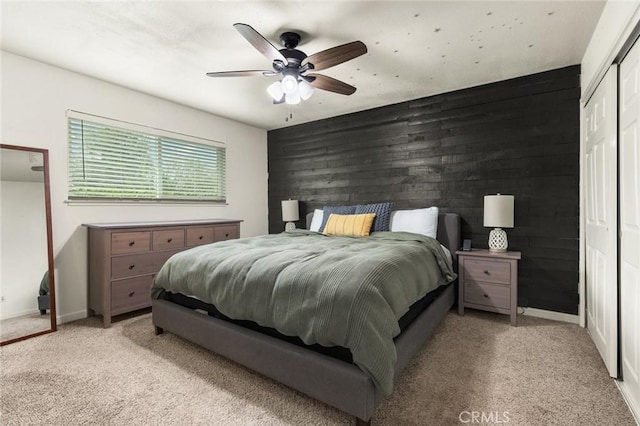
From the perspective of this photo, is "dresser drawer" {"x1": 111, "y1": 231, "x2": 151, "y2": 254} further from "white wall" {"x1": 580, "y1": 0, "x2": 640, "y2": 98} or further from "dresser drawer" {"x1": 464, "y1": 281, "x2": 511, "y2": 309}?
"white wall" {"x1": 580, "y1": 0, "x2": 640, "y2": 98}

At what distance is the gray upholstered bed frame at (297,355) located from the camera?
138cm

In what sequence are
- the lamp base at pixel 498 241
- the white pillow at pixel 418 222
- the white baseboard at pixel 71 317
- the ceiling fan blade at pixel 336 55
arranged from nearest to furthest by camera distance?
the ceiling fan blade at pixel 336 55 → the white baseboard at pixel 71 317 → the lamp base at pixel 498 241 → the white pillow at pixel 418 222

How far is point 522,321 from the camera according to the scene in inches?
109

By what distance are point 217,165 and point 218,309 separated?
278cm

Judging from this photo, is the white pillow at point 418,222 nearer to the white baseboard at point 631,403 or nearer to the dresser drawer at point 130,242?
the white baseboard at point 631,403

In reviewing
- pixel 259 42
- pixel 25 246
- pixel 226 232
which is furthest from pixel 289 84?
pixel 25 246

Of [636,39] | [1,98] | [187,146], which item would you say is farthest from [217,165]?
[636,39]

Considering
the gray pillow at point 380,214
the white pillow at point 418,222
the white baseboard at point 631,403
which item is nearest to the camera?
the white baseboard at point 631,403

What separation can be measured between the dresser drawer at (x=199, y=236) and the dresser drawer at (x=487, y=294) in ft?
9.28

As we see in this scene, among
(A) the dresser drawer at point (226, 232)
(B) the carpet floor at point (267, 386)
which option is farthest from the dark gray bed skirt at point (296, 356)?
(A) the dresser drawer at point (226, 232)

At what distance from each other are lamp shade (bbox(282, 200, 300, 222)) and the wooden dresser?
1558mm

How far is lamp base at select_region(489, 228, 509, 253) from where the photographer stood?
115 inches

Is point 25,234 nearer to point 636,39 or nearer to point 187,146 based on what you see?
point 187,146

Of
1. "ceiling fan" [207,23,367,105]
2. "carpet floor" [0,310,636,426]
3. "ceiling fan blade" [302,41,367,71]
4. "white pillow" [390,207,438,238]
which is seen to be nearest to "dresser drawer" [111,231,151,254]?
"carpet floor" [0,310,636,426]
